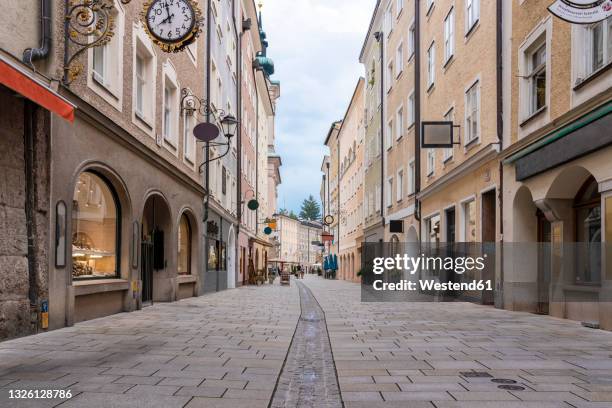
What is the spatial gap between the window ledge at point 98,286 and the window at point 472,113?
34.2ft

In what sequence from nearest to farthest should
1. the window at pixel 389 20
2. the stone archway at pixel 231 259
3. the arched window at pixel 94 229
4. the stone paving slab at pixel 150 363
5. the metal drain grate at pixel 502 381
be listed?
the stone paving slab at pixel 150 363
the metal drain grate at pixel 502 381
the arched window at pixel 94 229
the stone archway at pixel 231 259
the window at pixel 389 20

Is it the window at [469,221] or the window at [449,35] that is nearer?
the window at [469,221]

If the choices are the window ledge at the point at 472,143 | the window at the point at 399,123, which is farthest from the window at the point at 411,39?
the window ledge at the point at 472,143

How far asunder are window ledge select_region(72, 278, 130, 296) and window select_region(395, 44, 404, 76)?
2017cm

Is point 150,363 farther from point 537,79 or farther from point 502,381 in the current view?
point 537,79

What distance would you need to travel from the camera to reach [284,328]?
1068cm

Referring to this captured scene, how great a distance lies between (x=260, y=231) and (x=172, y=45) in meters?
40.9

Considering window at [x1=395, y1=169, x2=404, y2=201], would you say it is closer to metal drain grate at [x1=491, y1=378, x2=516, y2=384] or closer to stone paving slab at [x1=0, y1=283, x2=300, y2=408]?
stone paving slab at [x1=0, y1=283, x2=300, y2=408]

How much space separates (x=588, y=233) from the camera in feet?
39.3

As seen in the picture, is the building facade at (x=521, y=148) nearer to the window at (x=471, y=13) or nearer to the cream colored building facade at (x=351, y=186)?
the window at (x=471, y=13)

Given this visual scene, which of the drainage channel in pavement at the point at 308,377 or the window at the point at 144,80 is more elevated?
the window at the point at 144,80

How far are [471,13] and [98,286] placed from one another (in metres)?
13.4

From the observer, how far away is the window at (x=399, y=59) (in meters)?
29.3

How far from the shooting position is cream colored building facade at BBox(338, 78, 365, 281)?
4566 centimetres
